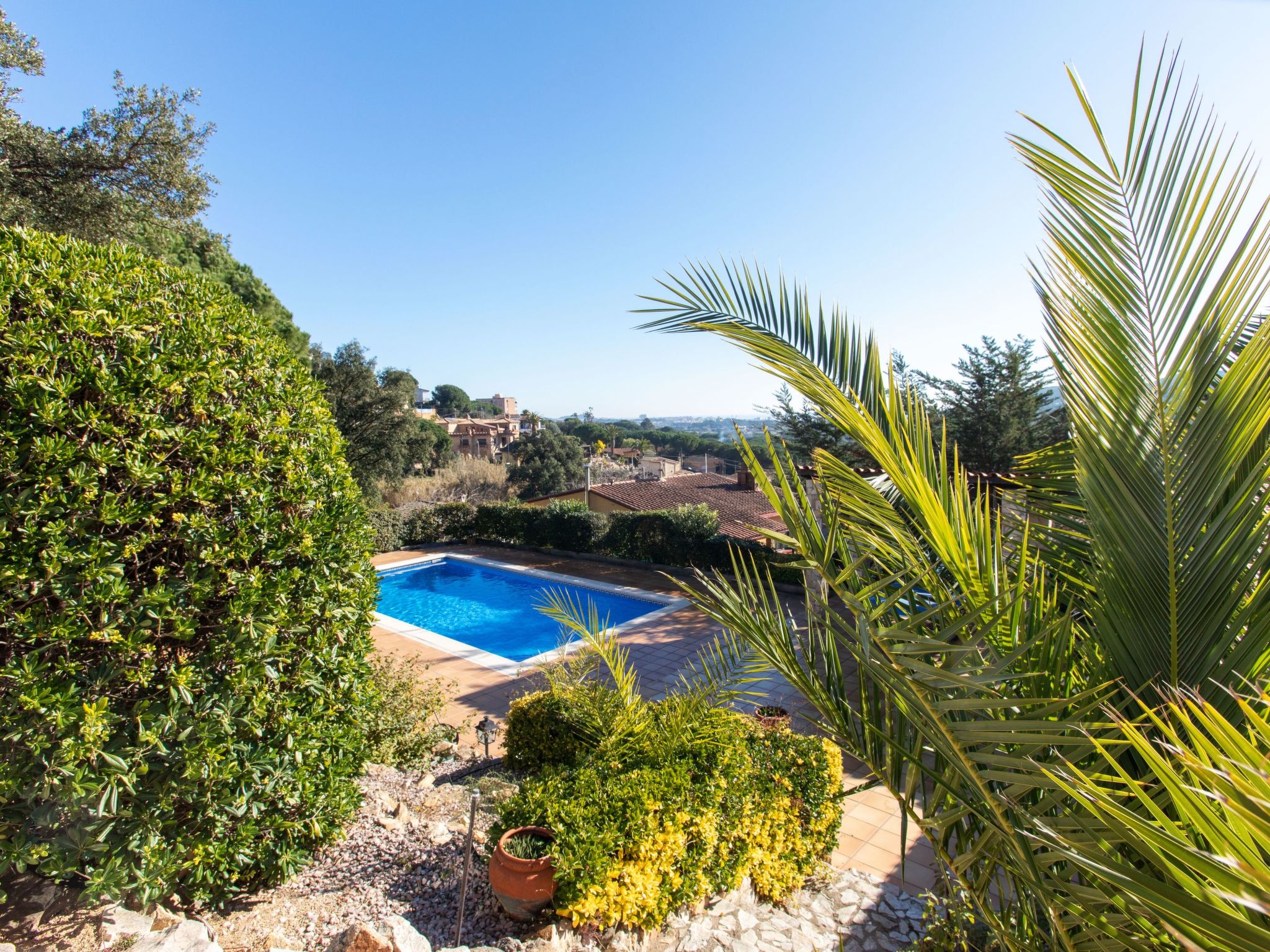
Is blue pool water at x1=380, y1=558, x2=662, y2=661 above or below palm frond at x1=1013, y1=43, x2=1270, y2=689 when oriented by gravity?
below

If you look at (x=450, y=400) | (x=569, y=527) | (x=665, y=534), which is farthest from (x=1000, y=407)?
(x=450, y=400)

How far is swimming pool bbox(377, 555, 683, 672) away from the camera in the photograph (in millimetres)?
12039

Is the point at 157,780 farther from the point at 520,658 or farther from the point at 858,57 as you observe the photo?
the point at 520,658

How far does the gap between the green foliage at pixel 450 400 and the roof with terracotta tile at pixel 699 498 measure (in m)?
71.6

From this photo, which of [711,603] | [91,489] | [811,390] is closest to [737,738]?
[711,603]

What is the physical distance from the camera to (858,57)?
215 inches

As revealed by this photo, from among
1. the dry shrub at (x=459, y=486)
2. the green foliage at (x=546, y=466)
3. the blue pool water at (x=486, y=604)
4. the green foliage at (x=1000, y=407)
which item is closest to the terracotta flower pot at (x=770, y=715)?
the blue pool water at (x=486, y=604)

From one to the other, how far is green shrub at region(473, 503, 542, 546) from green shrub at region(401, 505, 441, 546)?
4.42 feet

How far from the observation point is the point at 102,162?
32.6ft

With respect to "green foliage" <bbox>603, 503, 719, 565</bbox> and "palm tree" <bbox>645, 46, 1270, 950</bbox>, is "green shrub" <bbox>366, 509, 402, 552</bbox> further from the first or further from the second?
"palm tree" <bbox>645, 46, 1270, 950</bbox>

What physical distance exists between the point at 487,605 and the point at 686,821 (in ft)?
42.2

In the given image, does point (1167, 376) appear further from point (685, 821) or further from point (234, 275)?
point (234, 275)

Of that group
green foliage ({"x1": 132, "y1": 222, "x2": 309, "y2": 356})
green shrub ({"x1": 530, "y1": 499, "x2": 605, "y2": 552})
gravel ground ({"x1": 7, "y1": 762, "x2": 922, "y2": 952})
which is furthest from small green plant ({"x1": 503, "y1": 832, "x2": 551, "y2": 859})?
green foliage ({"x1": 132, "y1": 222, "x2": 309, "y2": 356})

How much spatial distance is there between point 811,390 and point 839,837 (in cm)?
443
